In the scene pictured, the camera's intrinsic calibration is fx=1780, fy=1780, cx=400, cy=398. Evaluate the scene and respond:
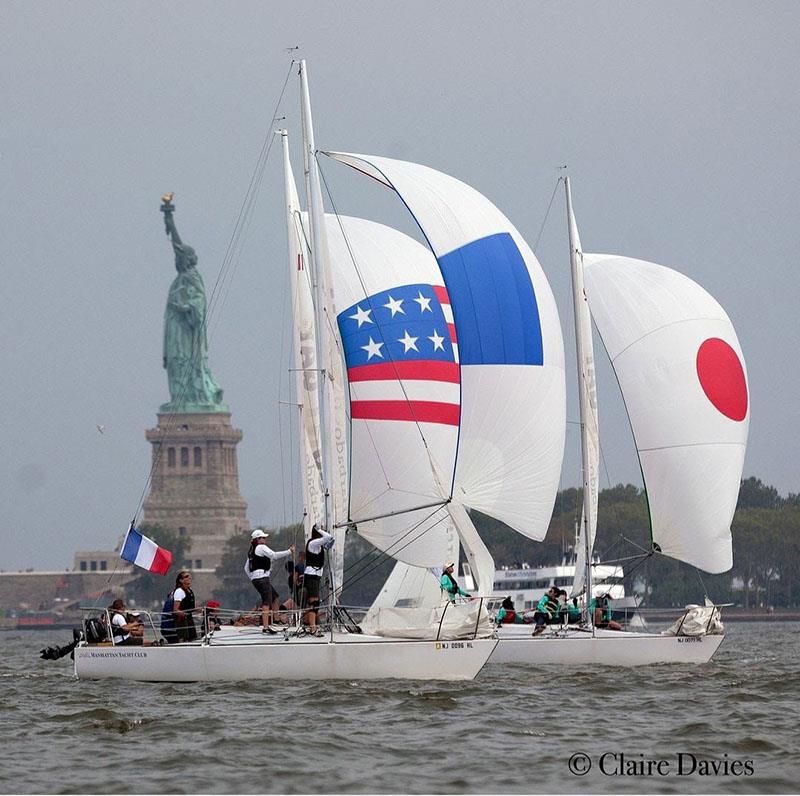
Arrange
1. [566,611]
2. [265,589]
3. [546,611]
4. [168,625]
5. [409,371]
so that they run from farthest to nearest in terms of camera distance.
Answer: [566,611]
[546,611]
[409,371]
[168,625]
[265,589]

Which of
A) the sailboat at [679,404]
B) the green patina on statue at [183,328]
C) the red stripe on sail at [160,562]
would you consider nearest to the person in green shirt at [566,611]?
the sailboat at [679,404]

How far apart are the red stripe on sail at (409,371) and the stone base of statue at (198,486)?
299 ft

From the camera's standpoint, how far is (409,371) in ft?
82.8

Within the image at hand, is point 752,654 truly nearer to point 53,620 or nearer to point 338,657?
point 338,657

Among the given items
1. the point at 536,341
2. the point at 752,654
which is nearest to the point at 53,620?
the point at 752,654

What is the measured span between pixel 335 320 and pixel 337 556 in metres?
3.52

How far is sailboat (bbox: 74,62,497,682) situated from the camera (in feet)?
68.1

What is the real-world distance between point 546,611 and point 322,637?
246 inches

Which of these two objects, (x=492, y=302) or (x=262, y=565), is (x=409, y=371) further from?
(x=262, y=565)

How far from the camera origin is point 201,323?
112188 mm

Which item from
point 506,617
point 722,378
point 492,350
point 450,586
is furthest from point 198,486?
point 450,586

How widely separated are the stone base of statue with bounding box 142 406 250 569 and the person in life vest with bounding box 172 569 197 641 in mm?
93930

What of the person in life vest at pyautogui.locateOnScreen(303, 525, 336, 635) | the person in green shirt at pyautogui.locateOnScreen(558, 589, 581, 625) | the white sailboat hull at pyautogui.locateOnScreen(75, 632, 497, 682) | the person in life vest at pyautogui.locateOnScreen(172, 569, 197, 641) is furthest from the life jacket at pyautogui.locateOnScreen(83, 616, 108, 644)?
the person in green shirt at pyautogui.locateOnScreen(558, 589, 581, 625)

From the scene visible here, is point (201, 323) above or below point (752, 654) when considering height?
above
